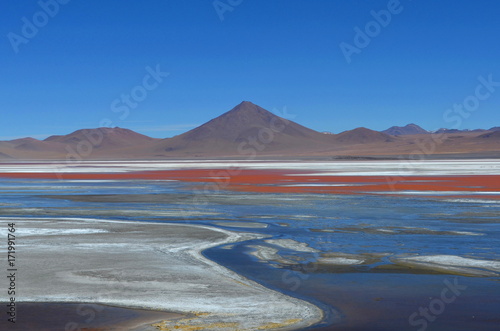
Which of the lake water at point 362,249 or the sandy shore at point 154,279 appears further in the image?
the lake water at point 362,249

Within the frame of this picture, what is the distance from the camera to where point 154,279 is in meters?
10.4

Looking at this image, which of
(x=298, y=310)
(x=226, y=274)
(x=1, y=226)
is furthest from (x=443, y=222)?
(x=1, y=226)

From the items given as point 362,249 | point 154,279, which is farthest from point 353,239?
point 154,279

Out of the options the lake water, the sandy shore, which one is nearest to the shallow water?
the lake water

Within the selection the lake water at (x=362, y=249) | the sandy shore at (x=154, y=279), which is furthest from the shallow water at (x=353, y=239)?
the sandy shore at (x=154, y=279)

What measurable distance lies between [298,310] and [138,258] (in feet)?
15.3

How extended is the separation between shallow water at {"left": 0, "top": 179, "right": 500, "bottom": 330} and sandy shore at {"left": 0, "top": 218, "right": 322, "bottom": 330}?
1.63 feet

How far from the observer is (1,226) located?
17422 mm

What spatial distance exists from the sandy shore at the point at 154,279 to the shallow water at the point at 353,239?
497mm

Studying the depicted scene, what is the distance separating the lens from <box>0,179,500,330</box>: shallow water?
865 cm

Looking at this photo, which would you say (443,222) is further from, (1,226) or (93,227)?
(1,226)

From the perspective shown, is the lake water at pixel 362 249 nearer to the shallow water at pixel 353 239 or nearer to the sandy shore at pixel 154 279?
the shallow water at pixel 353 239

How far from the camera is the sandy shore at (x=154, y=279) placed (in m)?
8.32

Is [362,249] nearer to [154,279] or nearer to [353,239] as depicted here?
[353,239]
